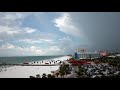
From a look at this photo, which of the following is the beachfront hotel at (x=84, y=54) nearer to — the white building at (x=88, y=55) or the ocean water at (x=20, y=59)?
the white building at (x=88, y=55)

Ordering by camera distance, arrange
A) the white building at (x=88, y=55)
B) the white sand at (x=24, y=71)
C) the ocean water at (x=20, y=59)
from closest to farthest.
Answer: the white sand at (x=24, y=71)
the white building at (x=88, y=55)
the ocean water at (x=20, y=59)

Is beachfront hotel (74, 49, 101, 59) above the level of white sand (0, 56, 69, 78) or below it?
above

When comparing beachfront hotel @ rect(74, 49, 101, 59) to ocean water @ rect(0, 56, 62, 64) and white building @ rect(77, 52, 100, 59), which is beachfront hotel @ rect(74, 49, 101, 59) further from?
ocean water @ rect(0, 56, 62, 64)

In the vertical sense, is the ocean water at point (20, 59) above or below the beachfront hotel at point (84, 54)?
below

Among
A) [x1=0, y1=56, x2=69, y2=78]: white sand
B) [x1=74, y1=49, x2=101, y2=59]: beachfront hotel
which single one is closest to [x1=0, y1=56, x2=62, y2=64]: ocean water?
[x1=0, y1=56, x2=69, y2=78]: white sand

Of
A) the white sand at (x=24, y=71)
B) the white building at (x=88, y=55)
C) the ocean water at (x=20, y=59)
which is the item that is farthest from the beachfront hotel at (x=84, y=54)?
the ocean water at (x=20, y=59)

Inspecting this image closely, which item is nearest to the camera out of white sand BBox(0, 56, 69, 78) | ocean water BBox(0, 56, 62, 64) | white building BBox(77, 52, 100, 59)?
white sand BBox(0, 56, 69, 78)

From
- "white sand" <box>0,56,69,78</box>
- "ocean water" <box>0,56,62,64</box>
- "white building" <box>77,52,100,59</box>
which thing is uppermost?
"white building" <box>77,52,100,59</box>

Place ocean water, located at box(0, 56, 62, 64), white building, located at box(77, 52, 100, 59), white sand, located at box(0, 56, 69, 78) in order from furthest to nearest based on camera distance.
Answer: ocean water, located at box(0, 56, 62, 64)
white building, located at box(77, 52, 100, 59)
white sand, located at box(0, 56, 69, 78)

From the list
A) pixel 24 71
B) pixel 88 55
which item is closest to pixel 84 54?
pixel 88 55
